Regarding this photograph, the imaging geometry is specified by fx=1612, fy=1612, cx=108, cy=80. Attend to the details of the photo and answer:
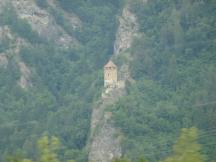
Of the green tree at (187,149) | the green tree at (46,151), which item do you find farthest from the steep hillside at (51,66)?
the green tree at (187,149)

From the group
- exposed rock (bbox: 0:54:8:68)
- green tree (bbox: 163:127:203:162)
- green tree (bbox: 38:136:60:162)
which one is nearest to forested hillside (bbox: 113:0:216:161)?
exposed rock (bbox: 0:54:8:68)

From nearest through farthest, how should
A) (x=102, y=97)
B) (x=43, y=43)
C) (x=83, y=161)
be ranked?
(x=83, y=161), (x=102, y=97), (x=43, y=43)

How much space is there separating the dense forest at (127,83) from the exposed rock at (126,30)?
1.40ft

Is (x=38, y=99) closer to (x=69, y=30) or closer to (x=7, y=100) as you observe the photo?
(x=7, y=100)

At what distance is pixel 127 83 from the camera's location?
331 feet

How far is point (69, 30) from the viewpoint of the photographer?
392 feet

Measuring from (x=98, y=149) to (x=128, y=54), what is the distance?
41.2 feet

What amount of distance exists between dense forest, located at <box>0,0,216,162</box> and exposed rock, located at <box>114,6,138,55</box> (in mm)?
428

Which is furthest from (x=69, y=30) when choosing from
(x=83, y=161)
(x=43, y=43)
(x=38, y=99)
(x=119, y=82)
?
(x=83, y=161)

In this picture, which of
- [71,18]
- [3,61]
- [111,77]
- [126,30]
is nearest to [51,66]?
[3,61]

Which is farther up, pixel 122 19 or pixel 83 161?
pixel 122 19

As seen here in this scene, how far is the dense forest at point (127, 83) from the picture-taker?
3698 inches

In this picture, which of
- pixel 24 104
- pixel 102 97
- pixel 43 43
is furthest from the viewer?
pixel 43 43

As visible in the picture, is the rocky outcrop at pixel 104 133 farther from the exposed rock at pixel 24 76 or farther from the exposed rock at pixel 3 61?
the exposed rock at pixel 3 61
